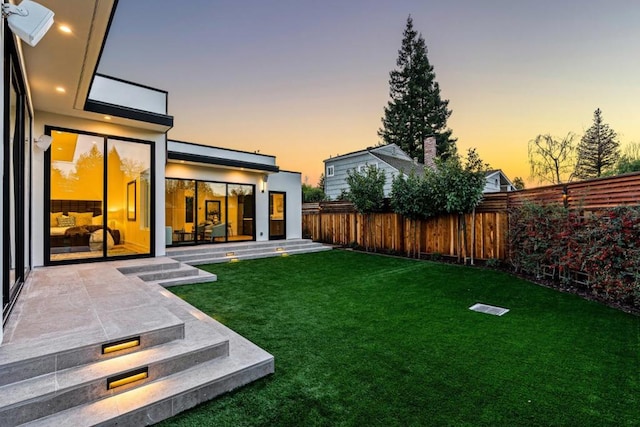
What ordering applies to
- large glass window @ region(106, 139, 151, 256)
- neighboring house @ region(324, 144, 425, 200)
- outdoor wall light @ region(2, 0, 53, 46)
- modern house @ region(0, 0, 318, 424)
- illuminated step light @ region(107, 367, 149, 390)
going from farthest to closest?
neighboring house @ region(324, 144, 425, 200)
large glass window @ region(106, 139, 151, 256)
modern house @ region(0, 0, 318, 424)
outdoor wall light @ region(2, 0, 53, 46)
illuminated step light @ region(107, 367, 149, 390)

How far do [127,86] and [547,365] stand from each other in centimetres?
891

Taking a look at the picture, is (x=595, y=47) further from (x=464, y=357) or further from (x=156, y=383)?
(x=156, y=383)

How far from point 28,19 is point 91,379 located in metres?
2.89

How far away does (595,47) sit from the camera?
29.4ft

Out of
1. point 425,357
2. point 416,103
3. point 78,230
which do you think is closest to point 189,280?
point 78,230

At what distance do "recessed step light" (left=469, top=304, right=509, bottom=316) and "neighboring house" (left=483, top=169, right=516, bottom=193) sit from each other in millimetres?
Result: 14694

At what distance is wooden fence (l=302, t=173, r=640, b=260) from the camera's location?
5367mm

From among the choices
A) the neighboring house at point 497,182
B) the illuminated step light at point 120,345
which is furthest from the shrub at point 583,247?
the neighboring house at point 497,182

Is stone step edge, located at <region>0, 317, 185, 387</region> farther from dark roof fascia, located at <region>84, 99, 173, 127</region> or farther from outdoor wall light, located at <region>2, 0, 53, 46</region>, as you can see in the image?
dark roof fascia, located at <region>84, 99, 173, 127</region>

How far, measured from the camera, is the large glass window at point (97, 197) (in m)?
6.17

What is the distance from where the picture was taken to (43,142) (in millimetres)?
5680

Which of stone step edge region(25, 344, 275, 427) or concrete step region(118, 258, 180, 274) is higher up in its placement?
concrete step region(118, 258, 180, 274)

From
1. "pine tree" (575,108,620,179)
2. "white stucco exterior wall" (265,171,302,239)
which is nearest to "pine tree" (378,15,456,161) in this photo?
"pine tree" (575,108,620,179)

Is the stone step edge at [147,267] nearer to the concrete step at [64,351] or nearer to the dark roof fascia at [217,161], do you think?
the concrete step at [64,351]
